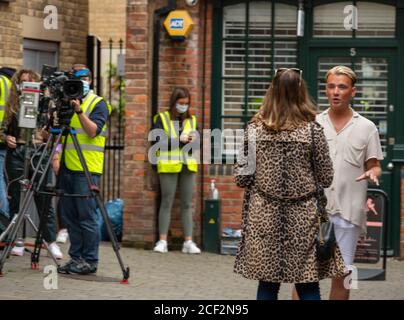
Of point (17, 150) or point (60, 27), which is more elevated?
point (60, 27)

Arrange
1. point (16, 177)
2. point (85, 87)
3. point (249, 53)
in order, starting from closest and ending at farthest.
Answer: point (85, 87) → point (16, 177) → point (249, 53)

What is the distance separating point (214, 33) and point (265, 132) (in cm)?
667

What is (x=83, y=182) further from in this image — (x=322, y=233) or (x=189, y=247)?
(x=322, y=233)

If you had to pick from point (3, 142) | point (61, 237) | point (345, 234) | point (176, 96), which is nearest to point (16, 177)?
point (3, 142)

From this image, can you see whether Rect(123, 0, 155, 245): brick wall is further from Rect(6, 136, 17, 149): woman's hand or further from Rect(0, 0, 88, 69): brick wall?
Rect(6, 136, 17, 149): woman's hand

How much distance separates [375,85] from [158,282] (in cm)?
431

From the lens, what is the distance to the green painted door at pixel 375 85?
43.2 feet

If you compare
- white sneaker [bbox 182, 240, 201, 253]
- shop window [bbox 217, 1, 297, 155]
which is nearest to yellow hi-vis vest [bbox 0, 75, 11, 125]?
white sneaker [bbox 182, 240, 201, 253]

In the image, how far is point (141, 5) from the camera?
13.3 m

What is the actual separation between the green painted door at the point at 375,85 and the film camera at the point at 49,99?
12.9 feet

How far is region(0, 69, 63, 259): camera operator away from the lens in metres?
11.4

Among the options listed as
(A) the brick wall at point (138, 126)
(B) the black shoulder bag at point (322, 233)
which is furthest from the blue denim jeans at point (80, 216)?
(B) the black shoulder bag at point (322, 233)

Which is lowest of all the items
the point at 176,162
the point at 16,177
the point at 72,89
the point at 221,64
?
the point at 16,177

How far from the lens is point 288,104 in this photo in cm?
701
